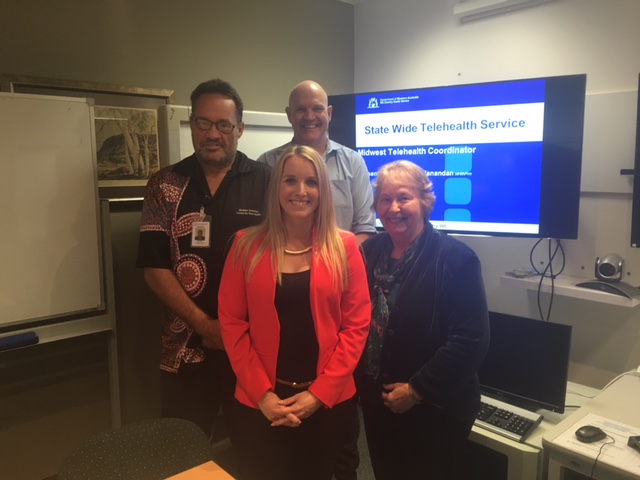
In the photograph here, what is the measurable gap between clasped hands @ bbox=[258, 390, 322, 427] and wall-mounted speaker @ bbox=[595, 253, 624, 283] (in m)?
1.63

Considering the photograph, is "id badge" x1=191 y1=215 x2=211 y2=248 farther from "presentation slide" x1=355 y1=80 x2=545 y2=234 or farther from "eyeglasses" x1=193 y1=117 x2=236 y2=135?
"presentation slide" x1=355 y1=80 x2=545 y2=234

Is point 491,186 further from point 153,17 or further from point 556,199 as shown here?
point 153,17

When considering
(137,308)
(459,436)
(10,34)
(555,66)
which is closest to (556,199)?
(555,66)

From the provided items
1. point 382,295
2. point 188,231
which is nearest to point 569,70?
point 382,295

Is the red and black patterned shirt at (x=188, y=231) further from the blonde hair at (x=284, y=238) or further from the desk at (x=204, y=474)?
the desk at (x=204, y=474)

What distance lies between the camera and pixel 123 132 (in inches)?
104

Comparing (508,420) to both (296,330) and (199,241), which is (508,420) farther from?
(199,241)

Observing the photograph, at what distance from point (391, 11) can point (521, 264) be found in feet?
6.37

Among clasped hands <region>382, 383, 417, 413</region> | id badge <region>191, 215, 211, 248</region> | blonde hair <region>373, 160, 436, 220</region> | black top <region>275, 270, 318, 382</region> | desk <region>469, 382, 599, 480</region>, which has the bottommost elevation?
desk <region>469, 382, 599, 480</region>

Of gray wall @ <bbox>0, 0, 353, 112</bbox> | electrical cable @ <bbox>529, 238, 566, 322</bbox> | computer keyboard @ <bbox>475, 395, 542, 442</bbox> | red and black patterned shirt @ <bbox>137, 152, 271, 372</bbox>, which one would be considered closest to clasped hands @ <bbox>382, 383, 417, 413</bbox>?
computer keyboard @ <bbox>475, 395, 542, 442</bbox>

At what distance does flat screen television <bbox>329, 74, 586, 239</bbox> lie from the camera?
2.26m

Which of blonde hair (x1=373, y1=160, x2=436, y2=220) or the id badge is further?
the id badge

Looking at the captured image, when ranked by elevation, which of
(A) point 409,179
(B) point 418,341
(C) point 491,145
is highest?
(C) point 491,145

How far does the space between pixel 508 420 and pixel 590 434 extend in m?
0.44
